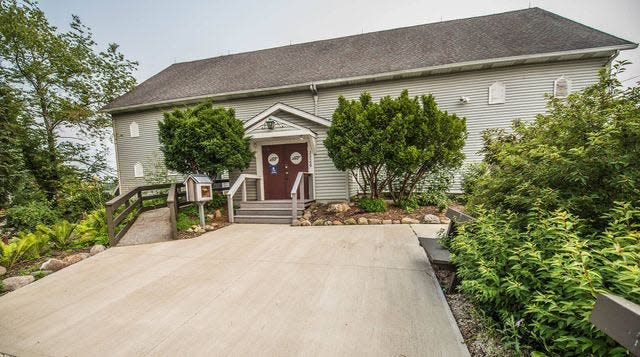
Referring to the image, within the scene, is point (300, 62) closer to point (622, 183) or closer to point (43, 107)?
point (622, 183)

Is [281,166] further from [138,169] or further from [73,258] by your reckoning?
[138,169]

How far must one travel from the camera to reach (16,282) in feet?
11.8

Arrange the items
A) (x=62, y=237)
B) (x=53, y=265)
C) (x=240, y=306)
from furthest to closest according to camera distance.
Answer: (x=62, y=237)
(x=53, y=265)
(x=240, y=306)

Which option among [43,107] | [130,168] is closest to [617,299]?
[130,168]

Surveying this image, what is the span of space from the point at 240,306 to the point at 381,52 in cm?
1104

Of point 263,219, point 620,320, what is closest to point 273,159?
point 263,219

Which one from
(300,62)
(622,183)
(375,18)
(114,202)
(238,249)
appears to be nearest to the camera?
(622,183)

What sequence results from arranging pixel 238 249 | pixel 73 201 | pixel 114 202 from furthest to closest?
pixel 73 201
pixel 114 202
pixel 238 249

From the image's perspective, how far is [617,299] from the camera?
997mm

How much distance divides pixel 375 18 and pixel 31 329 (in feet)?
57.3

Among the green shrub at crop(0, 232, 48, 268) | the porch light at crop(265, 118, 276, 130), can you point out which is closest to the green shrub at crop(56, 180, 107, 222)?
the green shrub at crop(0, 232, 48, 268)

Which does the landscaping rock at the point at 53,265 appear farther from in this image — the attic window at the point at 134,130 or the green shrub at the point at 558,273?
the attic window at the point at 134,130

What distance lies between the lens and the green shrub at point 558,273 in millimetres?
1237

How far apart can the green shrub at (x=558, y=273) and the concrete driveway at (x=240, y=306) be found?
54 centimetres
